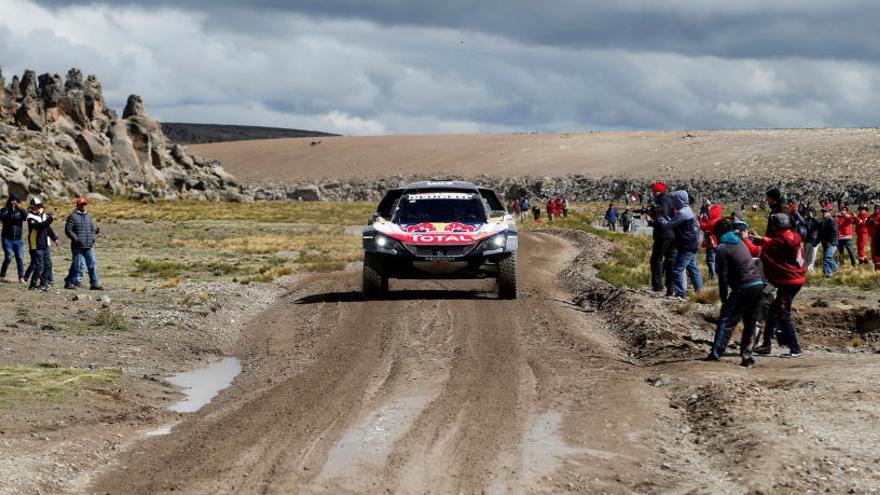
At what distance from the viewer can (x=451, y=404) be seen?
11.2 meters

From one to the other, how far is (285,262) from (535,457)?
26413 millimetres

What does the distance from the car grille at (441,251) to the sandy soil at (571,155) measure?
326 ft

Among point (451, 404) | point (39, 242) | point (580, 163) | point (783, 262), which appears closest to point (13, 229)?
point (39, 242)

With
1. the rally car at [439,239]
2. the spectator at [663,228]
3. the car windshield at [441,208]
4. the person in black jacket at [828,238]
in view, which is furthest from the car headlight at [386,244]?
the person in black jacket at [828,238]

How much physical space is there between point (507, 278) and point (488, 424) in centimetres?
1030

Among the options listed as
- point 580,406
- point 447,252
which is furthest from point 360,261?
point 580,406

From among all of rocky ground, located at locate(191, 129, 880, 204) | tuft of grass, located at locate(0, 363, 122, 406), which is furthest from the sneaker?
rocky ground, located at locate(191, 129, 880, 204)

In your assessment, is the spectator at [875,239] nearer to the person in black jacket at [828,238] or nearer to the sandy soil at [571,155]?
the person in black jacket at [828,238]

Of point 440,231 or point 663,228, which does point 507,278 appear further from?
point 663,228

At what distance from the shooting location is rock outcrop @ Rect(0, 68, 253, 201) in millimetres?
86438

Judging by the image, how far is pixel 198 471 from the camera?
866cm

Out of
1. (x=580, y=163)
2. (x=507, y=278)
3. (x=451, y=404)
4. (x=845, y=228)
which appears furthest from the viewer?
(x=580, y=163)

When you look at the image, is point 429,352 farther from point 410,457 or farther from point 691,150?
point 691,150

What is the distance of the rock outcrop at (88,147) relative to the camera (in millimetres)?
86438
